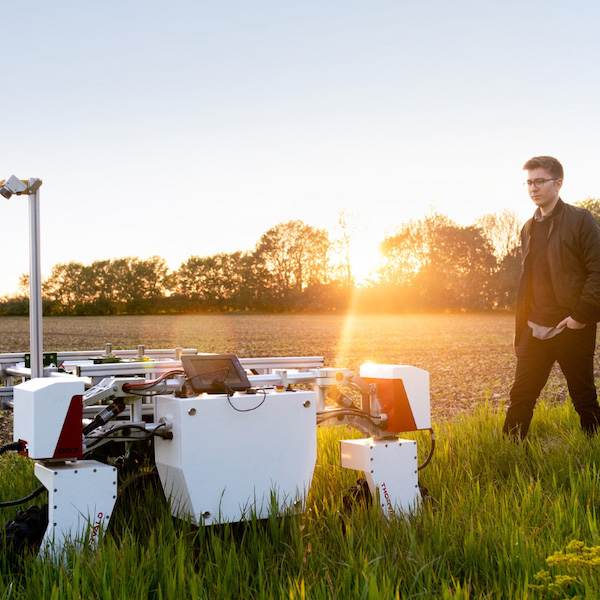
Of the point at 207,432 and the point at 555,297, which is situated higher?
the point at 555,297

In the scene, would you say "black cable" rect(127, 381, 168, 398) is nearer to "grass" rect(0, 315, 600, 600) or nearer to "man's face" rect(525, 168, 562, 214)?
"grass" rect(0, 315, 600, 600)

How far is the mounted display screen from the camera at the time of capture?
356cm

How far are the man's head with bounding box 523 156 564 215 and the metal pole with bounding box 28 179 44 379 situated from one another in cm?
353

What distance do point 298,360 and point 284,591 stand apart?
2.37 meters

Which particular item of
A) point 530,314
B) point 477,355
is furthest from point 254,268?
point 530,314

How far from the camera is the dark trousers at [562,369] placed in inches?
206

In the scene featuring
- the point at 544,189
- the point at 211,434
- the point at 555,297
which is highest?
the point at 544,189

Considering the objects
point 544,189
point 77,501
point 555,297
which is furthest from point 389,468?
point 544,189

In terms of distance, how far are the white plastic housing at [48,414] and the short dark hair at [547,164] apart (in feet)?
12.2

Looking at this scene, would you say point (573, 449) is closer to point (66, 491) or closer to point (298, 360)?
point (298, 360)

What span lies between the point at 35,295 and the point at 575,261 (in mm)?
3750

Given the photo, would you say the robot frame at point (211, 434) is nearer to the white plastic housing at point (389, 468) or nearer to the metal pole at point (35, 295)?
the white plastic housing at point (389, 468)

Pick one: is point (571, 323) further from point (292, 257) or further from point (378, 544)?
point (292, 257)

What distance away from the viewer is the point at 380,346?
2570cm
